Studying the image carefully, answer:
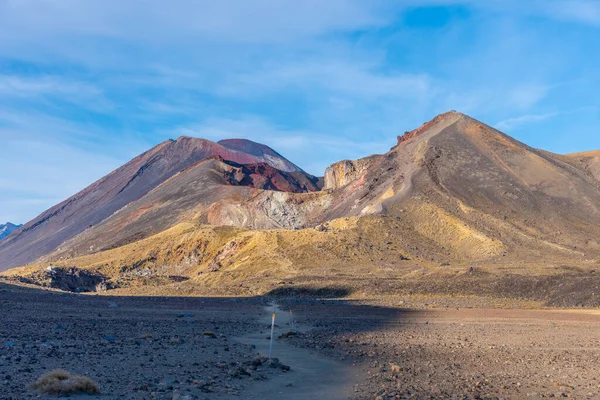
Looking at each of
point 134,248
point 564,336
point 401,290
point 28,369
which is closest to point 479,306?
point 401,290

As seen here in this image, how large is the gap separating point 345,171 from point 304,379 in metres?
116

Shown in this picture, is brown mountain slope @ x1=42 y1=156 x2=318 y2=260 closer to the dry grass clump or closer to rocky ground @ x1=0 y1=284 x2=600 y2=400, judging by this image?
rocky ground @ x1=0 y1=284 x2=600 y2=400

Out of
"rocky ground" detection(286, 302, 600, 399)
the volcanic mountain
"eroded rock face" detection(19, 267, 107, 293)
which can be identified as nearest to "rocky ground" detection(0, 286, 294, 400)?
"rocky ground" detection(286, 302, 600, 399)

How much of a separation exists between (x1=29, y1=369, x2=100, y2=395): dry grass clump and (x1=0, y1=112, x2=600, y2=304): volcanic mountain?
4163cm

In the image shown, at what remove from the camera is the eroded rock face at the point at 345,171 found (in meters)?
125

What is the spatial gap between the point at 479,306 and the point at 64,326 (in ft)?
95.6

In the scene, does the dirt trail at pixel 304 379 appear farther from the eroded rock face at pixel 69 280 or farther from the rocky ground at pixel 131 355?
the eroded rock face at pixel 69 280

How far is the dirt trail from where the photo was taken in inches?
477

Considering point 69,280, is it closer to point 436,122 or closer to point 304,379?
point 304,379

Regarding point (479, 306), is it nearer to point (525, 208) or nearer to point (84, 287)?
point (84, 287)

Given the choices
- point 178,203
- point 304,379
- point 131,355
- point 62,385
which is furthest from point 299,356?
point 178,203

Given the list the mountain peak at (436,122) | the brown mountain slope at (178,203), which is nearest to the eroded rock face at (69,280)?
the brown mountain slope at (178,203)

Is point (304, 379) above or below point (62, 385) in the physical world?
below

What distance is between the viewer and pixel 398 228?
78.1m
